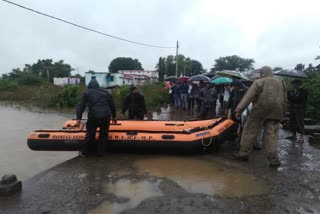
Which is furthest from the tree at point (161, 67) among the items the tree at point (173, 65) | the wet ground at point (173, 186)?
the wet ground at point (173, 186)

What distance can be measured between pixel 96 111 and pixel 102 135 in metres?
0.56

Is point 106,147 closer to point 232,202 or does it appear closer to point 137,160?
point 137,160

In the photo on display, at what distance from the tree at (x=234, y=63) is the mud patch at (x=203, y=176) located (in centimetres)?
6971

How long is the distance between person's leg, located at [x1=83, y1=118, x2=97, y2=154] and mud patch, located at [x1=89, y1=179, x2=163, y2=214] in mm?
1496

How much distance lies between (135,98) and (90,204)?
4213 mm

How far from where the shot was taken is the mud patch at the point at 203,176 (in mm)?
4406

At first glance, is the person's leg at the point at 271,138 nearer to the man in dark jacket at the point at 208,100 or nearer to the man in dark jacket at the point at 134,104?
the man in dark jacket at the point at 134,104

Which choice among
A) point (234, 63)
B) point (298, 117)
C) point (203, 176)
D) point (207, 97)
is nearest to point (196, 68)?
point (234, 63)

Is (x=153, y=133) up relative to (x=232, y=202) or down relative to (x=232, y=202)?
up

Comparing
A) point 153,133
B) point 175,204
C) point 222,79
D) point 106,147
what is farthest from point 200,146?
point 222,79

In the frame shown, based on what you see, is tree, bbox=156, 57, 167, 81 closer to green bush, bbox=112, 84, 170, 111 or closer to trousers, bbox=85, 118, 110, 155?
green bush, bbox=112, 84, 170, 111

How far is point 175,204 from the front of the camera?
391 centimetres

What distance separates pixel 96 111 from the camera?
582 cm

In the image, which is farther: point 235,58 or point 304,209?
point 235,58
